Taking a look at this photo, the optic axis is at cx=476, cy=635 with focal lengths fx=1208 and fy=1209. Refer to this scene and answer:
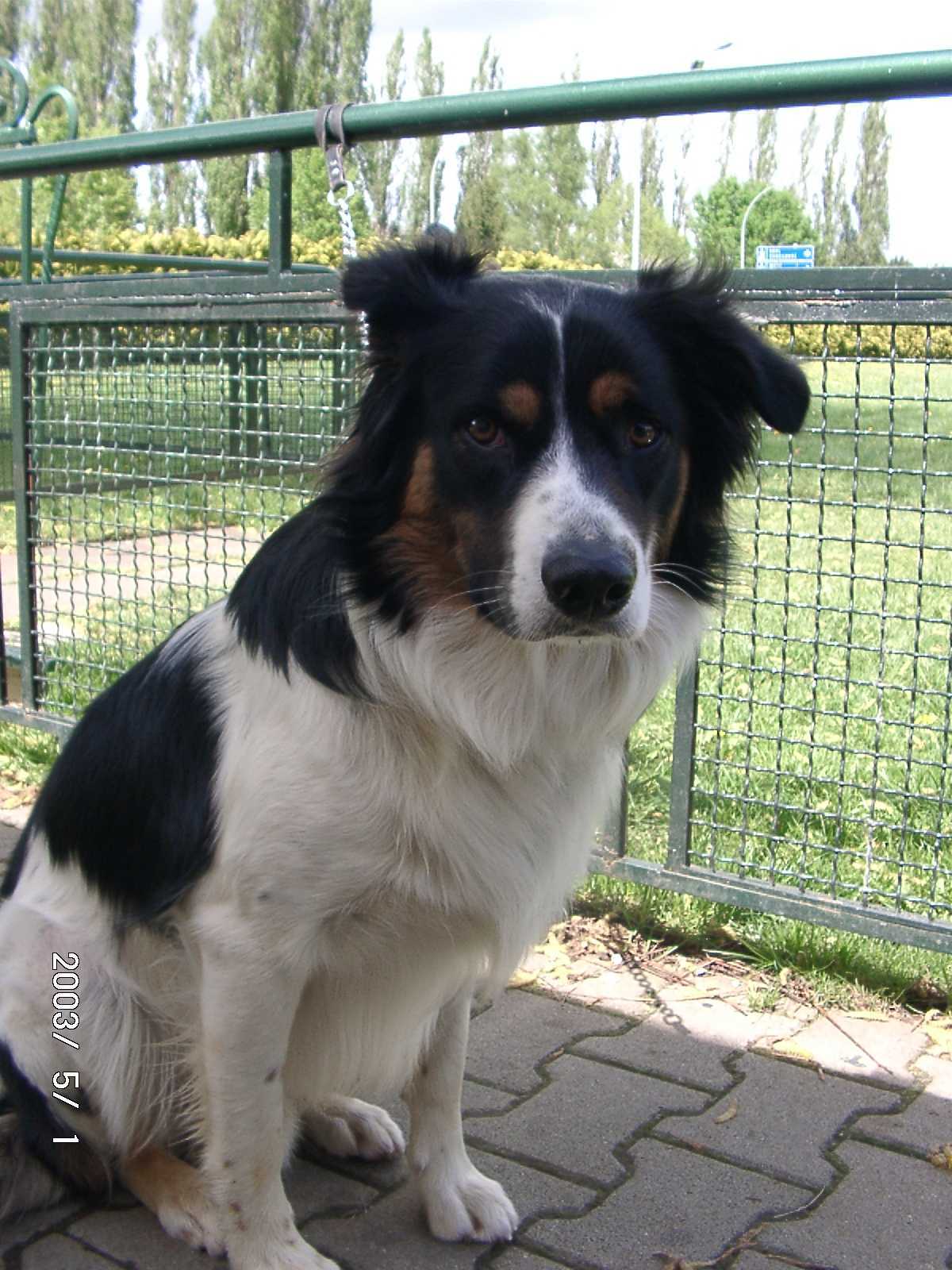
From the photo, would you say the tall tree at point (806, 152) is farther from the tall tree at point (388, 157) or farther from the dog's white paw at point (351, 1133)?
the dog's white paw at point (351, 1133)

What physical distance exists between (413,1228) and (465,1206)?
A: 14 centimetres

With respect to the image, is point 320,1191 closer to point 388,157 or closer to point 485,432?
point 485,432

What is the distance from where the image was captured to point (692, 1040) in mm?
3064

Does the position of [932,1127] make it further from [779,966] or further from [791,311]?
[791,311]

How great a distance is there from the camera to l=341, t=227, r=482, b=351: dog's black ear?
2.10 meters

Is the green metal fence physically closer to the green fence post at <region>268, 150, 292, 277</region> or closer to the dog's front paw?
the dog's front paw

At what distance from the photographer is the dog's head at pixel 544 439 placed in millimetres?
1899

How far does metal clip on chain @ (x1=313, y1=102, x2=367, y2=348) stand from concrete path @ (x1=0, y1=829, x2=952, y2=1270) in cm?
209

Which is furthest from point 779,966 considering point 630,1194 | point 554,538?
point 554,538

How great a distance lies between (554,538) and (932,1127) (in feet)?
5.69

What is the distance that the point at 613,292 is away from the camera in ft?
7.27

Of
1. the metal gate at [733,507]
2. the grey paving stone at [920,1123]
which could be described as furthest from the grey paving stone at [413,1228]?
the metal gate at [733,507]

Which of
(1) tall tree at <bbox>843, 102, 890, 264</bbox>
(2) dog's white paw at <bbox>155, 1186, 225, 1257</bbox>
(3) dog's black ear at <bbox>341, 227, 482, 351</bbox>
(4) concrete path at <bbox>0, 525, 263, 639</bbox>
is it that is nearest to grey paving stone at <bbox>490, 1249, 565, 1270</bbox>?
(2) dog's white paw at <bbox>155, 1186, 225, 1257</bbox>

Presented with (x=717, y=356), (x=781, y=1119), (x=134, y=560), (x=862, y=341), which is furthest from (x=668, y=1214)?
(x=134, y=560)
